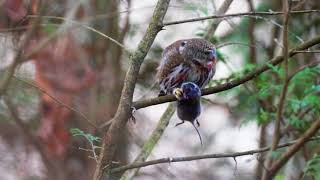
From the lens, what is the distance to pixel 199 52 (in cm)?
295

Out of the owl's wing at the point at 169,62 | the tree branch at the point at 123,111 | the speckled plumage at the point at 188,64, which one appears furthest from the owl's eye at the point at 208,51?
the tree branch at the point at 123,111

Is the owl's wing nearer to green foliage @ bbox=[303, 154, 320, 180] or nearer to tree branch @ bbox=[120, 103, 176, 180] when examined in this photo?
tree branch @ bbox=[120, 103, 176, 180]

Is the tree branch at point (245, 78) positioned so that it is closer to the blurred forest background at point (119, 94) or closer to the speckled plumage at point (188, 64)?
the speckled plumage at point (188, 64)

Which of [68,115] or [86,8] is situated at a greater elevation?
[86,8]

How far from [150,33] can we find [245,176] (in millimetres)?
2247

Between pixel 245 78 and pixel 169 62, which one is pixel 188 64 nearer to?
pixel 169 62

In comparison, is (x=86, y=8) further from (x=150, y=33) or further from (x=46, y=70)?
(x=150, y=33)

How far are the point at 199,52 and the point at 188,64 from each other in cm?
7

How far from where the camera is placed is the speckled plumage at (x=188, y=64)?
2953mm

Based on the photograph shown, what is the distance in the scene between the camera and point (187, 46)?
9.75ft

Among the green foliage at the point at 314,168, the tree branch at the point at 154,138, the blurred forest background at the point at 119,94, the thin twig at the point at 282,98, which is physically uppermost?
the blurred forest background at the point at 119,94

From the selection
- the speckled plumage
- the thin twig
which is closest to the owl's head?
the speckled plumage

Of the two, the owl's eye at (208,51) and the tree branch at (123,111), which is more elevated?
the owl's eye at (208,51)

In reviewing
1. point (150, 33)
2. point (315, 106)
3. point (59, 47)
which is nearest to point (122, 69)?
point (59, 47)
